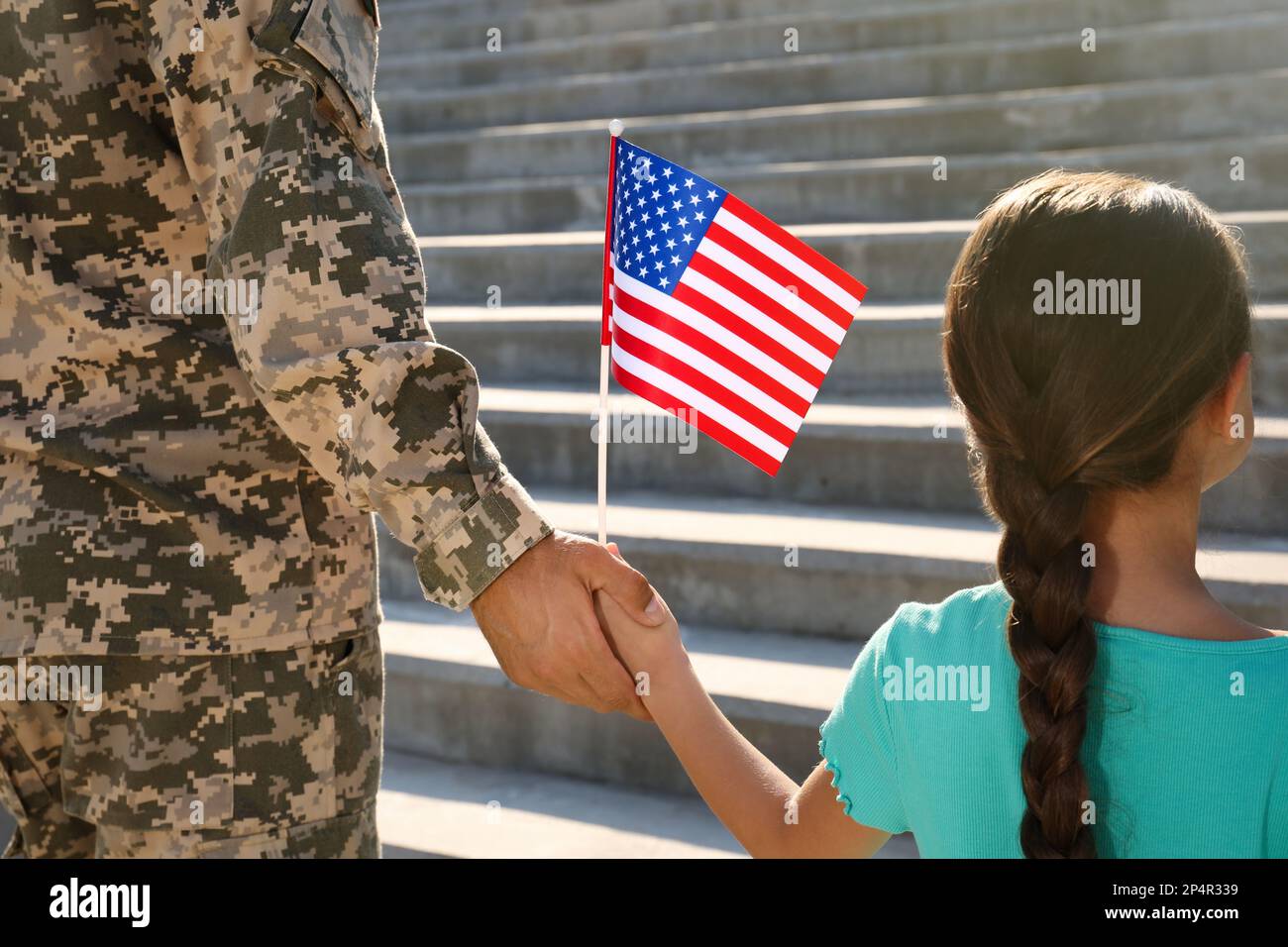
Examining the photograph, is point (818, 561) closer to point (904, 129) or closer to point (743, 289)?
point (743, 289)

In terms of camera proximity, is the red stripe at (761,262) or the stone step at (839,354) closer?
the red stripe at (761,262)

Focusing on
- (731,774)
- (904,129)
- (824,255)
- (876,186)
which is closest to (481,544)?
(731,774)

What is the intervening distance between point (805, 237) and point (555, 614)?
96.2 inches

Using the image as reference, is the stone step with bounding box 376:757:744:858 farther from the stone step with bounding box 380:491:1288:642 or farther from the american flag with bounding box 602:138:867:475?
the american flag with bounding box 602:138:867:475

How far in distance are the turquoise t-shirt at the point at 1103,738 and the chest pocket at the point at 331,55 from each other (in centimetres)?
79

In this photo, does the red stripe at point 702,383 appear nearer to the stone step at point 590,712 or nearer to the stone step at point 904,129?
the stone step at point 590,712

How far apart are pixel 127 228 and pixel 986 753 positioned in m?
Answer: 1.09

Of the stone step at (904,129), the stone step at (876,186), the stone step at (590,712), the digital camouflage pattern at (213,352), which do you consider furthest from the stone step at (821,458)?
the digital camouflage pattern at (213,352)

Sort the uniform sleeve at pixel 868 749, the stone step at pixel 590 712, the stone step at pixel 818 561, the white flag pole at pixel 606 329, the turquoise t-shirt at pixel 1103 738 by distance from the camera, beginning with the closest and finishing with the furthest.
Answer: the turquoise t-shirt at pixel 1103 738 < the uniform sleeve at pixel 868 749 < the white flag pole at pixel 606 329 < the stone step at pixel 590 712 < the stone step at pixel 818 561

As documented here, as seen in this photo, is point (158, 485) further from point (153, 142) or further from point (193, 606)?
point (153, 142)

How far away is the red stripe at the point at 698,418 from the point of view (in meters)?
1.59

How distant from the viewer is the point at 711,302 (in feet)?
5.18

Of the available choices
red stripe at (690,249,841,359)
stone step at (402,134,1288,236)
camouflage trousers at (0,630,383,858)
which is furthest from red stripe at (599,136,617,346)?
stone step at (402,134,1288,236)

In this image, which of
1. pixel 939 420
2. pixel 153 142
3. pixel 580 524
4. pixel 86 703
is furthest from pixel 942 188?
pixel 86 703
